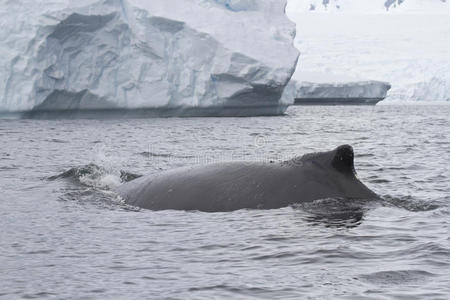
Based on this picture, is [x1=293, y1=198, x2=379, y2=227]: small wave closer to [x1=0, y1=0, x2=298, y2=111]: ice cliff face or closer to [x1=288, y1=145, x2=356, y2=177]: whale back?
[x1=288, y1=145, x2=356, y2=177]: whale back

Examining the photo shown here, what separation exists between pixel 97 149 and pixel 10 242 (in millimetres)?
11409

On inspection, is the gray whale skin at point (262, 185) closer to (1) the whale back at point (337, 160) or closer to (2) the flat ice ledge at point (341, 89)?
(1) the whale back at point (337, 160)

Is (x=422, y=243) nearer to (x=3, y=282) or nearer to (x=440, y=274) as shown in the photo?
(x=440, y=274)

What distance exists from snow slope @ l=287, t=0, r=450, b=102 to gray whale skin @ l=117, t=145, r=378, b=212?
5923cm

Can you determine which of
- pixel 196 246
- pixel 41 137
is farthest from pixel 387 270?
pixel 41 137

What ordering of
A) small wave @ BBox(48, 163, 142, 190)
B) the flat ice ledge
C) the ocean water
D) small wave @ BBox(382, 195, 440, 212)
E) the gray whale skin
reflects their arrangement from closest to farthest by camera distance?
1. the ocean water
2. the gray whale skin
3. small wave @ BBox(382, 195, 440, 212)
4. small wave @ BBox(48, 163, 142, 190)
5. the flat ice ledge

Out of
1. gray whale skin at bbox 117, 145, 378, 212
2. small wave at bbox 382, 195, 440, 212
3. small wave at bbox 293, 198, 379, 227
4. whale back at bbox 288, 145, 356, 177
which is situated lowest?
small wave at bbox 382, 195, 440, 212

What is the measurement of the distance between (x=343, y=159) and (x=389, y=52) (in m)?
90.0

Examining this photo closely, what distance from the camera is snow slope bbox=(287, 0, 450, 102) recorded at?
65.9 metres

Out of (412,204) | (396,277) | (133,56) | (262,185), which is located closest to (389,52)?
(133,56)

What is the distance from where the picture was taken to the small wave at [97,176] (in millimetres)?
8795

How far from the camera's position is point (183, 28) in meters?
30.7

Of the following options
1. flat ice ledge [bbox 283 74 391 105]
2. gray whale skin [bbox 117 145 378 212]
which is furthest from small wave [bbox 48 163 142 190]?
flat ice ledge [bbox 283 74 391 105]

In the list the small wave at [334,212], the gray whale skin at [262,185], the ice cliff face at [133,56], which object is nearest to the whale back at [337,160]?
the gray whale skin at [262,185]
